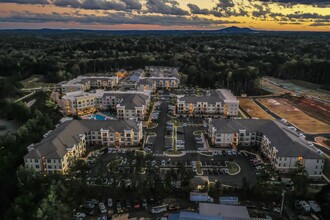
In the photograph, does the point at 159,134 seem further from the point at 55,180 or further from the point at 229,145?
the point at 55,180

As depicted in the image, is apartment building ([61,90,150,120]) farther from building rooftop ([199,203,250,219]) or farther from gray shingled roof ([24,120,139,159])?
building rooftop ([199,203,250,219])

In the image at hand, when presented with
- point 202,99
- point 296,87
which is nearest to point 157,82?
point 202,99

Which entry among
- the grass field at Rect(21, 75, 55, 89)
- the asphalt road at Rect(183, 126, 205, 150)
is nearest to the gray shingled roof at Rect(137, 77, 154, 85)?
the grass field at Rect(21, 75, 55, 89)

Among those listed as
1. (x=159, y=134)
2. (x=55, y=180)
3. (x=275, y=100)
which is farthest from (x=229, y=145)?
(x=275, y=100)

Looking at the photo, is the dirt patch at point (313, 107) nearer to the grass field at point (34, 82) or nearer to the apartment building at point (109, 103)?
the apartment building at point (109, 103)

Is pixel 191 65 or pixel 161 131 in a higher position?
pixel 191 65

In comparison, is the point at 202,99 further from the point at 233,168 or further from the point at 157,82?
the point at 157,82
